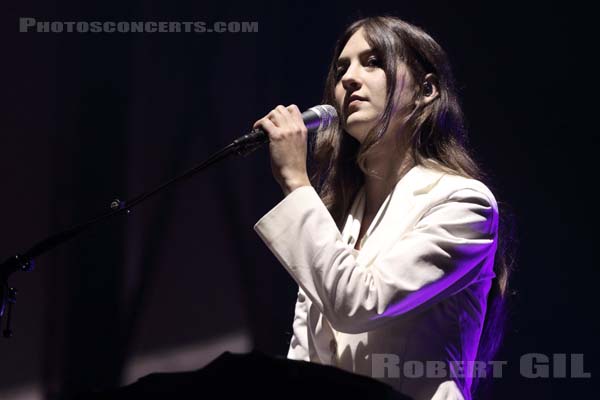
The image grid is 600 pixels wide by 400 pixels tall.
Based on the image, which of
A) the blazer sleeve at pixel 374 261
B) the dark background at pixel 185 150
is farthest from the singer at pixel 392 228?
the dark background at pixel 185 150

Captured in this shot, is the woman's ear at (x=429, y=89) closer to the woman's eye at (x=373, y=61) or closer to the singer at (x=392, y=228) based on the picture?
the singer at (x=392, y=228)

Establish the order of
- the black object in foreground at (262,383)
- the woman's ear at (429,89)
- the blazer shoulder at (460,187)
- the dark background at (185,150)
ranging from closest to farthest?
the black object in foreground at (262,383), the blazer shoulder at (460,187), the woman's ear at (429,89), the dark background at (185,150)

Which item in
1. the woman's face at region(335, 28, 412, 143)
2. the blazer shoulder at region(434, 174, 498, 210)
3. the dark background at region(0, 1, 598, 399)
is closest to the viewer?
the blazer shoulder at region(434, 174, 498, 210)

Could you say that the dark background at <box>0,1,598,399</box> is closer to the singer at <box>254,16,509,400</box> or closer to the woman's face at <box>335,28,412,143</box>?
the singer at <box>254,16,509,400</box>

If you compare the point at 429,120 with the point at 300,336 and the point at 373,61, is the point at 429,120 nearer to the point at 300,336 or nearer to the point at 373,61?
the point at 373,61

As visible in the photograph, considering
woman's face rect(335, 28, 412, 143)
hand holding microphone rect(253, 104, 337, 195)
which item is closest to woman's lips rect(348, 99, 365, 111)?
woman's face rect(335, 28, 412, 143)

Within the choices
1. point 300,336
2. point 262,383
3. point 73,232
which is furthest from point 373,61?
point 262,383

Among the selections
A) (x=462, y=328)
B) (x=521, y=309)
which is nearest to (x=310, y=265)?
(x=462, y=328)

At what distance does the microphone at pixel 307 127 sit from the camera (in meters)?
1.32

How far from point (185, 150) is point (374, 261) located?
120cm

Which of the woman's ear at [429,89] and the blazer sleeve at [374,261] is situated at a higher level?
the woman's ear at [429,89]

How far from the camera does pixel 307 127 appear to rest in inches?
56.6

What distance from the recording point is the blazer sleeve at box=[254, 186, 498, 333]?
4.26 feet

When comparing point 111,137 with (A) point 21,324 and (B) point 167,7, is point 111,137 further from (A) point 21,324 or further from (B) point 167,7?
(A) point 21,324
